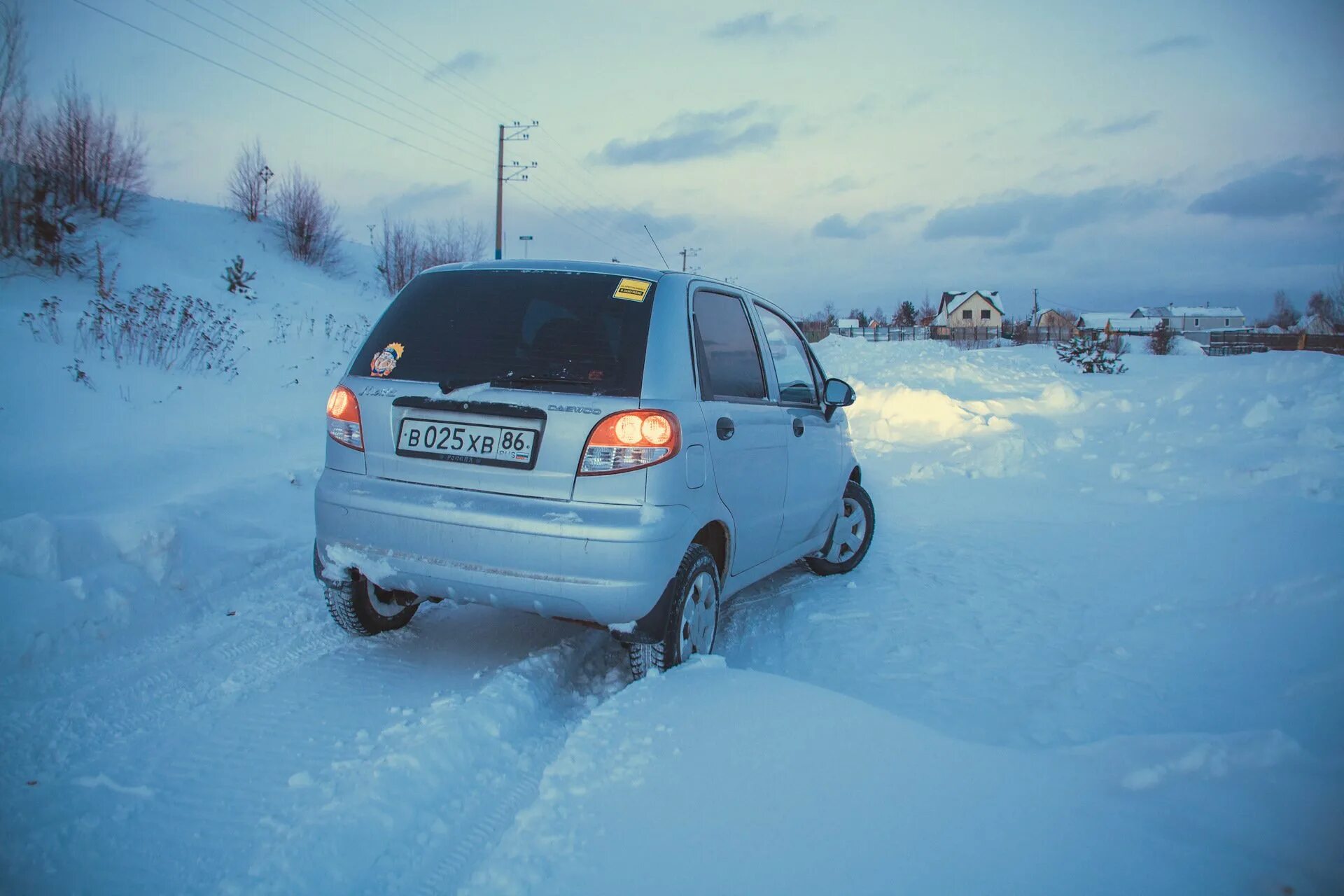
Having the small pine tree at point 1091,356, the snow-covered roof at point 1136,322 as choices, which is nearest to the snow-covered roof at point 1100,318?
the snow-covered roof at point 1136,322

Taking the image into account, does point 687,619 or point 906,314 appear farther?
point 906,314

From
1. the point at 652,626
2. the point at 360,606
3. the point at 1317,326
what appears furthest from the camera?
the point at 1317,326

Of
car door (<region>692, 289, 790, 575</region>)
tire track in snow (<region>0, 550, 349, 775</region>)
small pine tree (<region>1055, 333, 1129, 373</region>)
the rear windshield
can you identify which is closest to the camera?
tire track in snow (<region>0, 550, 349, 775</region>)

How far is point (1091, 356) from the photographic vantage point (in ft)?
77.9

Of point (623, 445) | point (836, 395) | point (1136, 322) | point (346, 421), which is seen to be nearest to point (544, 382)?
point (623, 445)

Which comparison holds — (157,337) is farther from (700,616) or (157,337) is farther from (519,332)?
(700,616)

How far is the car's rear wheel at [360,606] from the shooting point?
3.65 metres

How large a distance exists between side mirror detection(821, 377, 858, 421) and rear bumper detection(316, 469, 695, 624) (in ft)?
6.31

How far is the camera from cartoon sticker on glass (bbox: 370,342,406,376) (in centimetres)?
343

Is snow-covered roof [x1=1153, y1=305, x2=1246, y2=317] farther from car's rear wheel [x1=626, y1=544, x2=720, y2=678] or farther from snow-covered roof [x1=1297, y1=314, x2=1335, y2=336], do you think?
car's rear wheel [x1=626, y1=544, x2=720, y2=678]

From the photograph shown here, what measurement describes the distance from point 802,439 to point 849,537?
4.81 ft

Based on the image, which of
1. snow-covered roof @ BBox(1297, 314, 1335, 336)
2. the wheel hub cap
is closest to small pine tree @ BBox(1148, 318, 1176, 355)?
snow-covered roof @ BBox(1297, 314, 1335, 336)

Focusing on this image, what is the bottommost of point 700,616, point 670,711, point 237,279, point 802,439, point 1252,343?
point 670,711

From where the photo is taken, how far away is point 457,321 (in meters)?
3.44
